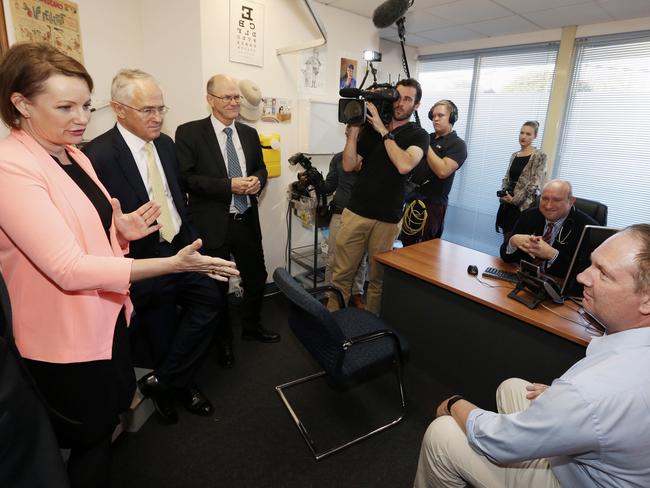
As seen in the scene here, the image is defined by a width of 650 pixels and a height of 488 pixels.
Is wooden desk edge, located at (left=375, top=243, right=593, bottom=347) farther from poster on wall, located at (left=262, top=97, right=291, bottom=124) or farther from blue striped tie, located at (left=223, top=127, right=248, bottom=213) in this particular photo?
poster on wall, located at (left=262, top=97, right=291, bottom=124)

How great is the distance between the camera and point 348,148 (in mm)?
2432

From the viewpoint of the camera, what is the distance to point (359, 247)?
99.7 inches

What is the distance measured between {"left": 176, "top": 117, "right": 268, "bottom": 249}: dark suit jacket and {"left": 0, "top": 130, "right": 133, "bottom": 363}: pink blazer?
43.1 inches

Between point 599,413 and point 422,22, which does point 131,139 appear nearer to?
point 599,413

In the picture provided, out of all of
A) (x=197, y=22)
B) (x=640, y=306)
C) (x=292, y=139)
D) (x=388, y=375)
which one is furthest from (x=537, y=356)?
(x=197, y=22)

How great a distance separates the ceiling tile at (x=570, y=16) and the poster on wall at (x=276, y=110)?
238 cm

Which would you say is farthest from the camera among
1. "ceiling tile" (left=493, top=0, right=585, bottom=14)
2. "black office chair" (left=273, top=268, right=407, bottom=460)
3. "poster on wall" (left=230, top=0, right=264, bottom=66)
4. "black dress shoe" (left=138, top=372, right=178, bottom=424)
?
"ceiling tile" (left=493, top=0, right=585, bottom=14)

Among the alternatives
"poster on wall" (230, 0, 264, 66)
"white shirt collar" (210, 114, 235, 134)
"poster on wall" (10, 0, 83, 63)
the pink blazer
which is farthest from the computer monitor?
"poster on wall" (10, 0, 83, 63)

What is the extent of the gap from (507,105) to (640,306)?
3.97 metres

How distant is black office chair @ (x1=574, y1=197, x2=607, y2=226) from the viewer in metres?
2.41

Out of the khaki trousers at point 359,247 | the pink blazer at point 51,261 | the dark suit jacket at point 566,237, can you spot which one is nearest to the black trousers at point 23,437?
the pink blazer at point 51,261

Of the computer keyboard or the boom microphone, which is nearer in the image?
the computer keyboard

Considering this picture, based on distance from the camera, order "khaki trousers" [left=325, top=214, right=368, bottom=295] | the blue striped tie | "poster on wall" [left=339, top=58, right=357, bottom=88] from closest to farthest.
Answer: the blue striped tie < "khaki trousers" [left=325, top=214, right=368, bottom=295] < "poster on wall" [left=339, top=58, right=357, bottom=88]

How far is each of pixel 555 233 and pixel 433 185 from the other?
130cm
